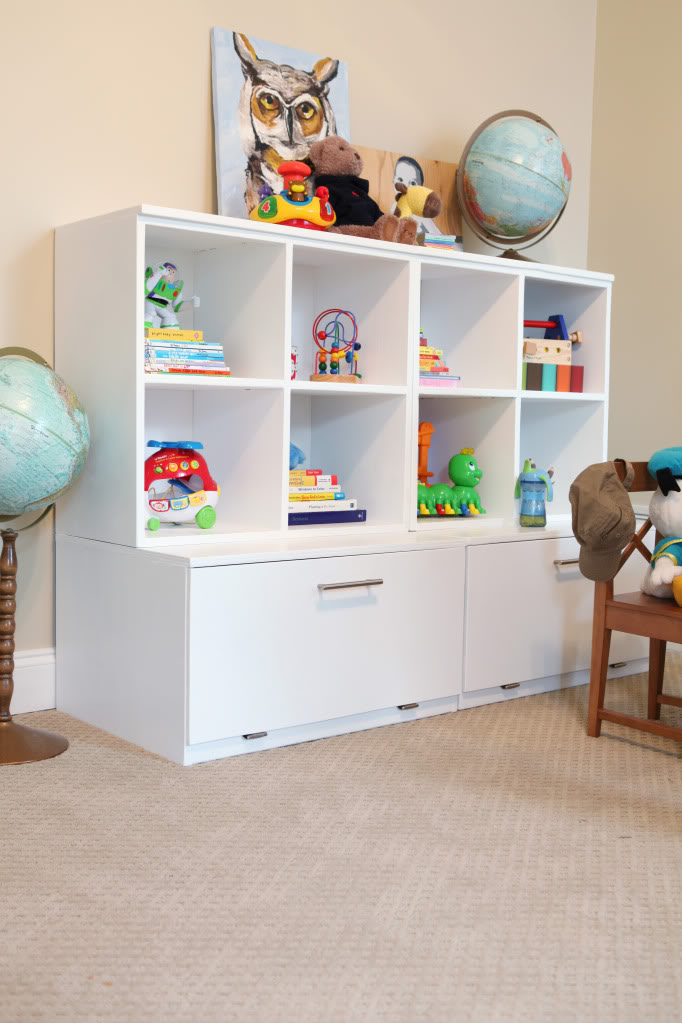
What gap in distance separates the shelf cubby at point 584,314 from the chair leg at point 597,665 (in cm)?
98

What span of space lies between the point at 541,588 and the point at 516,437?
44 cm

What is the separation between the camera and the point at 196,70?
2.74 m

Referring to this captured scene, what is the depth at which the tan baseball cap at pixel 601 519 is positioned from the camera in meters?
2.34

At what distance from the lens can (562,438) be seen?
334 centimetres

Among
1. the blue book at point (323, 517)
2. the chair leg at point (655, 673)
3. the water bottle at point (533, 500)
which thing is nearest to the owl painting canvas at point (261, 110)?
the blue book at point (323, 517)

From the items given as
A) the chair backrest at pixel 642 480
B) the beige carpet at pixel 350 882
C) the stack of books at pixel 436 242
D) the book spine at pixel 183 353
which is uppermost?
the stack of books at pixel 436 242

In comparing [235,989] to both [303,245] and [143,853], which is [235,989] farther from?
[303,245]

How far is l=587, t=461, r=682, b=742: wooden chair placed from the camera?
7.62ft

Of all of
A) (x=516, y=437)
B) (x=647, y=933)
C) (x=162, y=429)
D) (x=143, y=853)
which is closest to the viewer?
(x=647, y=933)

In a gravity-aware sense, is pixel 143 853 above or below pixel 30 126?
below

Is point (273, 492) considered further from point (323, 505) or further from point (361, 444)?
point (361, 444)

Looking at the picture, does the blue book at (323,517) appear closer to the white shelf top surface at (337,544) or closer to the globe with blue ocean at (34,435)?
the white shelf top surface at (337,544)

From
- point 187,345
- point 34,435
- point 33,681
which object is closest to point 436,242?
point 187,345

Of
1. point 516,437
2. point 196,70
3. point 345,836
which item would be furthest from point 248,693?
point 196,70
